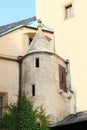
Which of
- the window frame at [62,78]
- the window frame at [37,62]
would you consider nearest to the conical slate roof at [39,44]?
the window frame at [37,62]

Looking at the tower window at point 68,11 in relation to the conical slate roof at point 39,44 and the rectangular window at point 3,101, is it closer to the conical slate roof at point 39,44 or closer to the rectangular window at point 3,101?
the conical slate roof at point 39,44

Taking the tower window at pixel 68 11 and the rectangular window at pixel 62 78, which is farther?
the tower window at pixel 68 11

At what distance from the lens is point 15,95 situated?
22.9 m

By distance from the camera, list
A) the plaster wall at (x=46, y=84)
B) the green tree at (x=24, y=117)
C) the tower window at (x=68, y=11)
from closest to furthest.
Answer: the green tree at (x=24, y=117), the plaster wall at (x=46, y=84), the tower window at (x=68, y=11)

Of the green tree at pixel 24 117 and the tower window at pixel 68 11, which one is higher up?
the tower window at pixel 68 11

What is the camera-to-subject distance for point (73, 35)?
1002 inches

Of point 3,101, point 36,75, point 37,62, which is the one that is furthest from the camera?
point 37,62

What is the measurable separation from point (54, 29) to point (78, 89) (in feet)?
17.5

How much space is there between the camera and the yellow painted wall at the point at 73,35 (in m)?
23.8

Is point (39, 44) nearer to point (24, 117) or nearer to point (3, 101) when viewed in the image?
point (3, 101)

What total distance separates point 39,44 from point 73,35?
9.16 feet

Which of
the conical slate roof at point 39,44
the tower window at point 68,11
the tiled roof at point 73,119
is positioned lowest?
the tiled roof at point 73,119

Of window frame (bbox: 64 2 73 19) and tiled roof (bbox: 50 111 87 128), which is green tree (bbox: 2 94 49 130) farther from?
window frame (bbox: 64 2 73 19)

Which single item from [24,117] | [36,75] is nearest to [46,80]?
[36,75]
